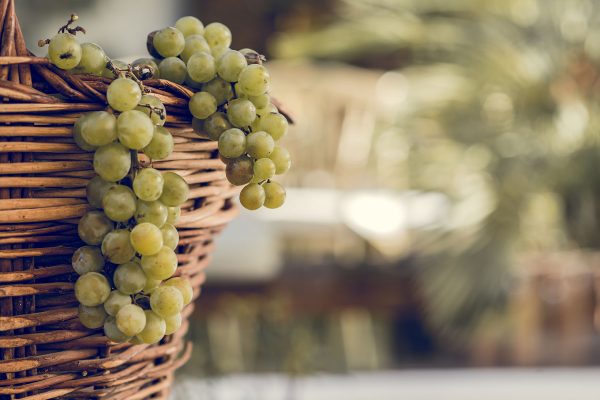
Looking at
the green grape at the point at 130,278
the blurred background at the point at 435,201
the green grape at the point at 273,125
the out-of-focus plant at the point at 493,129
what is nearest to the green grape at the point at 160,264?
the green grape at the point at 130,278

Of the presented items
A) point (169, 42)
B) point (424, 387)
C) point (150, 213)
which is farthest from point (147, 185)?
point (424, 387)

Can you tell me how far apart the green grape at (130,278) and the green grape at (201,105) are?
0.34 ft

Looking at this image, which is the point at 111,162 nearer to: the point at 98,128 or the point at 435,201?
the point at 98,128

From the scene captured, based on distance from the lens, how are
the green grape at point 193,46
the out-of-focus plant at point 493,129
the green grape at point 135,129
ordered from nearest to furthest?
1. the green grape at point 135,129
2. the green grape at point 193,46
3. the out-of-focus plant at point 493,129

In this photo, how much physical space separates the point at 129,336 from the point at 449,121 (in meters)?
2.50

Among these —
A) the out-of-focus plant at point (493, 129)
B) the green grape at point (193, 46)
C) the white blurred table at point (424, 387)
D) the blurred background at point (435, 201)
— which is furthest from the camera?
the out-of-focus plant at point (493, 129)

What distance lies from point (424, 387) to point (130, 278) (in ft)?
4.26

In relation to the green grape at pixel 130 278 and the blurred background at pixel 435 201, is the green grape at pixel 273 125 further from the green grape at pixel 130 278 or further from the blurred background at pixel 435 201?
the blurred background at pixel 435 201

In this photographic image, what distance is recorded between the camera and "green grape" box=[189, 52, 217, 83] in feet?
1.69

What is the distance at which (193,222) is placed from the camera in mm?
534

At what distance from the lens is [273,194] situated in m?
0.51

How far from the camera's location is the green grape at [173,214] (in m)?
0.49

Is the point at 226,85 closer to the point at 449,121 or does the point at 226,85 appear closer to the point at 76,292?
the point at 76,292

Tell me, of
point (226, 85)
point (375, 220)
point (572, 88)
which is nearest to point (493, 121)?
point (572, 88)
